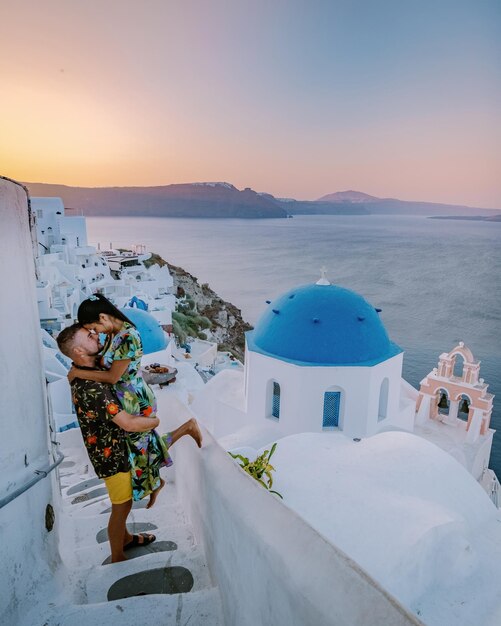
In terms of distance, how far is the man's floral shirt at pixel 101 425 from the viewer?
2205 mm

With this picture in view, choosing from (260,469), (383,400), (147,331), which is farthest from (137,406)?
(147,331)

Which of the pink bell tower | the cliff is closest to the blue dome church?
the pink bell tower

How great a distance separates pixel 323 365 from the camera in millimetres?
7832

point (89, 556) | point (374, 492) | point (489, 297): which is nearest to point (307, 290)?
point (374, 492)

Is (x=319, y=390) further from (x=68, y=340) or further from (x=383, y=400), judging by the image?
(x=68, y=340)

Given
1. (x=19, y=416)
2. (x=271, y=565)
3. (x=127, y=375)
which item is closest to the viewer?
(x=271, y=565)

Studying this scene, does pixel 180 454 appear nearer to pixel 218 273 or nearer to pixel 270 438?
pixel 270 438

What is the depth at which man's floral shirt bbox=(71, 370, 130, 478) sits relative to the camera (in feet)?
7.23

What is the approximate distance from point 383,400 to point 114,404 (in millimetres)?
7423

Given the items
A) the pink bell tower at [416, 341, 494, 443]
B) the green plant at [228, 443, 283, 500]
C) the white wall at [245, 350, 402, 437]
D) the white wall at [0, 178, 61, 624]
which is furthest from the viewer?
the pink bell tower at [416, 341, 494, 443]

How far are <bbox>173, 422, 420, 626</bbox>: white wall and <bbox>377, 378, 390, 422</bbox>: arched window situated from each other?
6747 mm

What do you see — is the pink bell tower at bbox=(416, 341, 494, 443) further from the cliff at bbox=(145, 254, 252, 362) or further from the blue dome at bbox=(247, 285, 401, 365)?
the cliff at bbox=(145, 254, 252, 362)

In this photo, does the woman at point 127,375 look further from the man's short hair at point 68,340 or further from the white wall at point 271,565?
the white wall at point 271,565

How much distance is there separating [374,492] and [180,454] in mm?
2340
